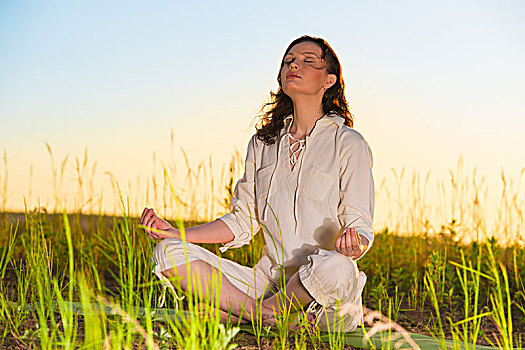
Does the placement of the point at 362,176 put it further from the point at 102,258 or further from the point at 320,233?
the point at 102,258

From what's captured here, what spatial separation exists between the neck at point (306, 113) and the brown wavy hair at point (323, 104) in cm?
8

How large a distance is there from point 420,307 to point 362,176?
1485mm

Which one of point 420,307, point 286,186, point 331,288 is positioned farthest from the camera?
point 420,307

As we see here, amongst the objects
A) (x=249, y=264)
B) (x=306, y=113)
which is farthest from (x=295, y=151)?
(x=249, y=264)

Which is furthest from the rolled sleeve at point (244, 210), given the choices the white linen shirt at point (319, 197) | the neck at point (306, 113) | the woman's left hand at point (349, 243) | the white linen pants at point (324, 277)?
the woman's left hand at point (349, 243)

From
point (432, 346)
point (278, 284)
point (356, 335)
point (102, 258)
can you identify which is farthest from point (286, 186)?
point (102, 258)

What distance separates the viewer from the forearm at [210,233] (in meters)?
2.43

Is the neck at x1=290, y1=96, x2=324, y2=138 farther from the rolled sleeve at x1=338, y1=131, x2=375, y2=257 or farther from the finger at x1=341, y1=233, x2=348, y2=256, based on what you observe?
the finger at x1=341, y1=233, x2=348, y2=256

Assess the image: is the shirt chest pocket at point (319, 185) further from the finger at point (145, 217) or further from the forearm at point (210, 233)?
the finger at point (145, 217)

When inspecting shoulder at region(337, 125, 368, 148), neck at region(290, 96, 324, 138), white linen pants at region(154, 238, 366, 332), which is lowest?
white linen pants at region(154, 238, 366, 332)

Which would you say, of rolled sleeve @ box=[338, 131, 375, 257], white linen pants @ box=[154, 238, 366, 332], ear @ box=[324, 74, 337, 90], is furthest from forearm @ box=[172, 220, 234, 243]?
ear @ box=[324, 74, 337, 90]

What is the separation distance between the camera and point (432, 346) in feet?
7.23

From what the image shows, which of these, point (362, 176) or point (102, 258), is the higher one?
point (362, 176)

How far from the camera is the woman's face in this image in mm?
2499
